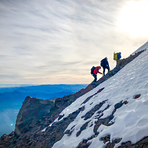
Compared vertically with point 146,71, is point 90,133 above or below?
below

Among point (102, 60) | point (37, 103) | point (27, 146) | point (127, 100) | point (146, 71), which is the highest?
point (102, 60)

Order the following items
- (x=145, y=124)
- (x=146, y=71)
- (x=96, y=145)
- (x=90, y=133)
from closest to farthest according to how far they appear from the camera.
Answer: (x=145, y=124) < (x=96, y=145) < (x=90, y=133) < (x=146, y=71)

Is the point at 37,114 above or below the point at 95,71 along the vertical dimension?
below

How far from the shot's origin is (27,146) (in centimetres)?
1189

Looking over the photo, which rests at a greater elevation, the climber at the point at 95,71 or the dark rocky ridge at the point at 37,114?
the climber at the point at 95,71

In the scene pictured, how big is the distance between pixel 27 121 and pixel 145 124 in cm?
1942

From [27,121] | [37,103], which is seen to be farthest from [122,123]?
[37,103]

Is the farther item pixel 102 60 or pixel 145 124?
pixel 102 60

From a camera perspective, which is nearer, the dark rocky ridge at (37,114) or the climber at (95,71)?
the dark rocky ridge at (37,114)

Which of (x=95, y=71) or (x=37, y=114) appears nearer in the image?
(x=95, y=71)

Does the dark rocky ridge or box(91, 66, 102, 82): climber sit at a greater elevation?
box(91, 66, 102, 82): climber

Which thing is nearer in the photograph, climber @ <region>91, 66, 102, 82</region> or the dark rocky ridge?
the dark rocky ridge

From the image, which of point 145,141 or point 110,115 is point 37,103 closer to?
point 110,115

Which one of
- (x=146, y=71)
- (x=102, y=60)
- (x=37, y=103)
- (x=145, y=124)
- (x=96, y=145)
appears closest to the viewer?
(x=145, y=124)
